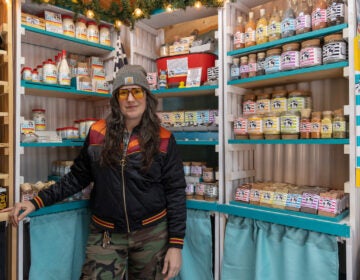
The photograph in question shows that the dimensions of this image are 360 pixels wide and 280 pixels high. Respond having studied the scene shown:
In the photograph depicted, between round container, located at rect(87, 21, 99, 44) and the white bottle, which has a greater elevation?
round container, located at rect(87, 21, 99, 44)

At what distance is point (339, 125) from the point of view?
6.20 feet

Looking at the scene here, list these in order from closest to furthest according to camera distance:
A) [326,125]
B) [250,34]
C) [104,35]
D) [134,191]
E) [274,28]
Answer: [134,191] → [326,125] → [274,28] → [250,34] → [104,35]

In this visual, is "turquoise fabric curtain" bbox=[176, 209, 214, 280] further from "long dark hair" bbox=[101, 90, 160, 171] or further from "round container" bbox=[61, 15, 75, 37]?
"round container" bbox=[61, 15, 75, 37]

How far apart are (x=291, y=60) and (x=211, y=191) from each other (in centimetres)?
108

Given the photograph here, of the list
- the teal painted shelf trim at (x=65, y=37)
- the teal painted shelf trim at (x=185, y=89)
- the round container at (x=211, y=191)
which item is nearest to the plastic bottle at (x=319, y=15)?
the teal painted shelf trim at (x=185, y=89)

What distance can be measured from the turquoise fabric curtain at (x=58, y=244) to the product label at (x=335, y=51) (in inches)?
80.3

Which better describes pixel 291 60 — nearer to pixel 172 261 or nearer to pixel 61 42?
pixel 172 261

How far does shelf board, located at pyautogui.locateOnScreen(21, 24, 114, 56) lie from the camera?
97.0 inches

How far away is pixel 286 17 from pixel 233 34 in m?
0.41

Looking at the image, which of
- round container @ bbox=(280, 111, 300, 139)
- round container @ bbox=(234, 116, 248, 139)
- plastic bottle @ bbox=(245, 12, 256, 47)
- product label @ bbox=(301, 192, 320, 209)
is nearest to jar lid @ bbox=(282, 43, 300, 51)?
plastic bottle @ bbox=(245, 12, 256, 47)

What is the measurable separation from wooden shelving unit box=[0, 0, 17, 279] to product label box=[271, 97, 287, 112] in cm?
180

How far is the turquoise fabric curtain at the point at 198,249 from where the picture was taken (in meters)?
2.39

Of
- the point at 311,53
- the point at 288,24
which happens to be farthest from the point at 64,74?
the point at 311,53

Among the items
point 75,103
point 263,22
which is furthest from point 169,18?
point 75,103
